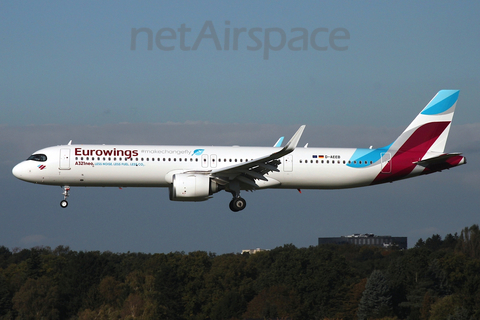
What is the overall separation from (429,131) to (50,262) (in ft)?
402

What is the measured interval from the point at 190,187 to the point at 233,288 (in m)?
103

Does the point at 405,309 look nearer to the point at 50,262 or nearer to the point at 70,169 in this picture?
the point at 50,262

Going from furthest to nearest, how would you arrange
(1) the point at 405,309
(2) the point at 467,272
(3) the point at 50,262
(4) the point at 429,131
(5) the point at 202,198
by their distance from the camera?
(3) the point at 50,262, (1) the point at 405,309, (2) the point at 467,272, (4) the point at 429,131, (5) the point at 202,198

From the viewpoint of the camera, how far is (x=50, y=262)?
15150 centimetres

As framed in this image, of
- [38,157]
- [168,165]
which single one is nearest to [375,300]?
[168,165]

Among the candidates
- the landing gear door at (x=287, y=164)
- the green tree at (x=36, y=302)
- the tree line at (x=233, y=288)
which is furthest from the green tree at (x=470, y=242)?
the landing gear door at (x=287, y=164)

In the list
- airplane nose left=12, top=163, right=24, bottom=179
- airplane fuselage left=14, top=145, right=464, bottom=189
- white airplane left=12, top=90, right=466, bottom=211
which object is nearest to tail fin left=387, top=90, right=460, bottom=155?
white airplane left=12, top=90, right=466, bottom=211

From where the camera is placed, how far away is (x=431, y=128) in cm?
4762

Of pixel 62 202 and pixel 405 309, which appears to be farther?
pixel 405 309

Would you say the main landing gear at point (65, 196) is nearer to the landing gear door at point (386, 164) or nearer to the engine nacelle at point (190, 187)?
the engine nacelle at point (190, 187)

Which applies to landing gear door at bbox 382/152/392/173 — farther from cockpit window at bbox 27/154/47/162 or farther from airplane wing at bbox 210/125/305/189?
cockpit window at bbox 27/154/47/162

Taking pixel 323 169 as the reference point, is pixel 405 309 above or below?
below

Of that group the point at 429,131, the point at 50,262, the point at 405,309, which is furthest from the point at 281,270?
the point at 429,131

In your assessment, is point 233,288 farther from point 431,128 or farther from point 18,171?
point 18,171
